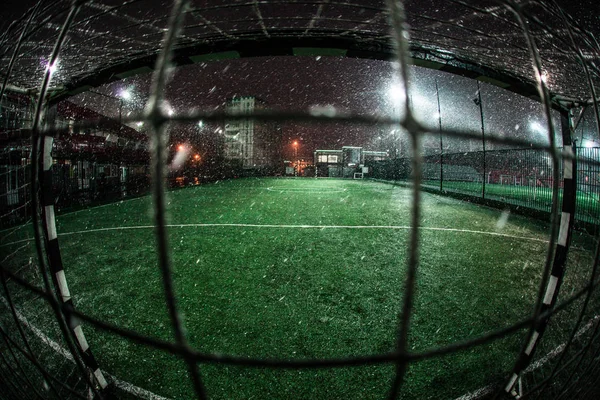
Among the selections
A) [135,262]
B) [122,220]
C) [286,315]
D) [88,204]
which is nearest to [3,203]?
[122,220]

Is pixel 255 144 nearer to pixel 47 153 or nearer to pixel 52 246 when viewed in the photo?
pixel 47 153

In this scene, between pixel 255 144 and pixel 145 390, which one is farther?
pixel 255 144

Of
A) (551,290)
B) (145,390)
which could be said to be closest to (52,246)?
(145,390)

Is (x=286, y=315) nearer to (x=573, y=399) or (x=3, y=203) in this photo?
(x=573, y=399)

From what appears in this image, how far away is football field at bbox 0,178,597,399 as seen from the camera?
1.83 m

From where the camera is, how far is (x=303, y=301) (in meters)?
2.87

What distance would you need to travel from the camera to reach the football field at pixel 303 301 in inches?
72.0

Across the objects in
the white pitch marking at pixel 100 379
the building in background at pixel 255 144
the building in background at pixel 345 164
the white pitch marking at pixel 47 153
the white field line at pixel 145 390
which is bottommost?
the white field line at pixel 145 390

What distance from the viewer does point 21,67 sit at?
88.7 inches

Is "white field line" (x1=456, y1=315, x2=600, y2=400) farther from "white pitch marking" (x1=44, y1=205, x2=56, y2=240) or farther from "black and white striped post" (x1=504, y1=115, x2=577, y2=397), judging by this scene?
"white pitch marking" (x1=44, y1=205, x2=56, y2=240)

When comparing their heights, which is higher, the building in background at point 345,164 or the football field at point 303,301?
the building in background at point 345,164

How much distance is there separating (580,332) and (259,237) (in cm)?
447

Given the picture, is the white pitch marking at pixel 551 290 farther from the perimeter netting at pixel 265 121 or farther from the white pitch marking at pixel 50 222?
the white pitch marking at pixel 50 222

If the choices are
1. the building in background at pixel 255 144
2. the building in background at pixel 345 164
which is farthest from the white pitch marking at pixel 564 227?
the building in background at pixel 255 144
